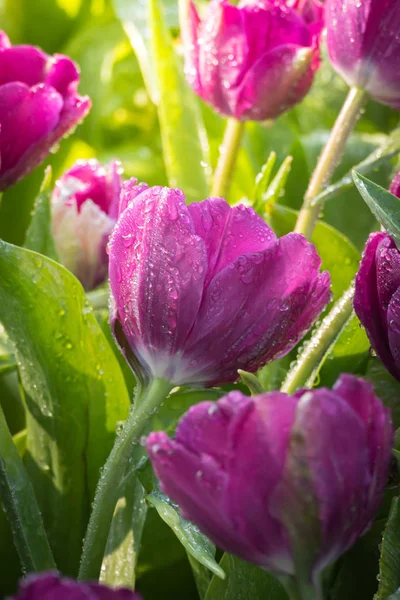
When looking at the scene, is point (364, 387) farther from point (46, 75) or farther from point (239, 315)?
point (46, 75)

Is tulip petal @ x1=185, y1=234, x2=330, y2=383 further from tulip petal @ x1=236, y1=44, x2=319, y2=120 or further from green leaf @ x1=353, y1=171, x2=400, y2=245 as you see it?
tulip petal @ x1=236, y1=44, x2=319, y2=120

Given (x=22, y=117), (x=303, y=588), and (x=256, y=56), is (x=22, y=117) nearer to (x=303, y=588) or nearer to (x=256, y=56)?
(x=256, y=56)

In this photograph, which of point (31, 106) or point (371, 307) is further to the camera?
point (31, 106)

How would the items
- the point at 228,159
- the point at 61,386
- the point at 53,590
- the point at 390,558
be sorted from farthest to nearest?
the point at 228,159 < the point at 61,386 < the point at 390,558 < the point at 53,590

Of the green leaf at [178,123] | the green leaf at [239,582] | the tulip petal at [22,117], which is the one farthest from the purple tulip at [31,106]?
the green leaf at [239,582]

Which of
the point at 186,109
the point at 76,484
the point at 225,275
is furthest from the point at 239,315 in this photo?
the point at 186,109

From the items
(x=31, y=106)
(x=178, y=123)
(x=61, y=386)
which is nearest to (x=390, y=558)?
(x=61, y=386)

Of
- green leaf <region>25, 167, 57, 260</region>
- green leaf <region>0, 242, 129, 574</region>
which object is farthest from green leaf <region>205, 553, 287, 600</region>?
green leaf <region>25, 167, 57, 260</region>

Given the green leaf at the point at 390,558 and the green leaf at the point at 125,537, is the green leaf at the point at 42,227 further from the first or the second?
the green leaf at the point at 390,558
